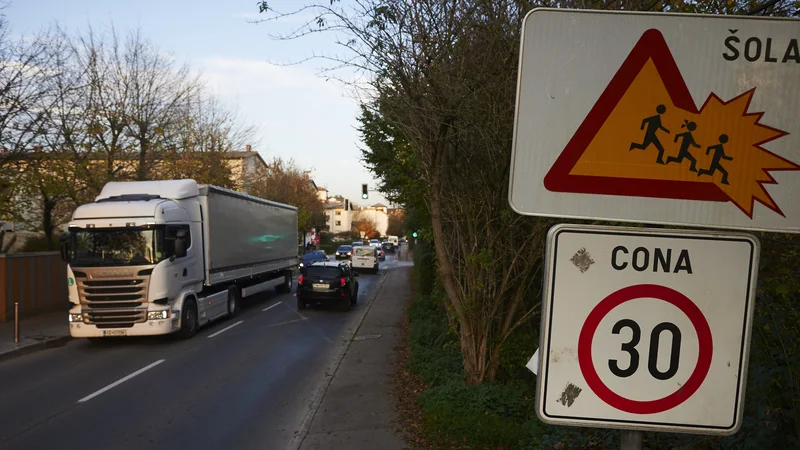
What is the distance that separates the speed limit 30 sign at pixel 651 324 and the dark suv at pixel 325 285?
1775 centimetres

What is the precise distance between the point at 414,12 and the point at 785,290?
198 inches

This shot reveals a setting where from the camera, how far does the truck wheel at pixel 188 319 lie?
45.7 feet

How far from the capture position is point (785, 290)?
11.7ft

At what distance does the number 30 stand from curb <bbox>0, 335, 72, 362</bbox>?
529 inches

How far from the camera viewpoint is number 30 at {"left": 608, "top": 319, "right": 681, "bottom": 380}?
69.6 inches

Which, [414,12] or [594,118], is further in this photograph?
[414,12]

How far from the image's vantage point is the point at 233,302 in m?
18.0

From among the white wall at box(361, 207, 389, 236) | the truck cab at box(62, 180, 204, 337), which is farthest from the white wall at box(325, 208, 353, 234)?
the truck cab at box(62, 180, 204, 337)

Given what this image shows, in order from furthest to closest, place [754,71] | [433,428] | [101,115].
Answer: [101,115]
[433,428]
[754,71]

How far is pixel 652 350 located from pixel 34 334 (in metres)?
16.0

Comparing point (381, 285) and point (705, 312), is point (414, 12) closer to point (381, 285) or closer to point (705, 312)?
point (705, 312)

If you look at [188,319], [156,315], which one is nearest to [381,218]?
[188,319]

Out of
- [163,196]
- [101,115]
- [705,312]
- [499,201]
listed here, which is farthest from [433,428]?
[101,115]

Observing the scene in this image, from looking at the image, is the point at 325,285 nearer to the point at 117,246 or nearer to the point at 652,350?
the point at 117,246
